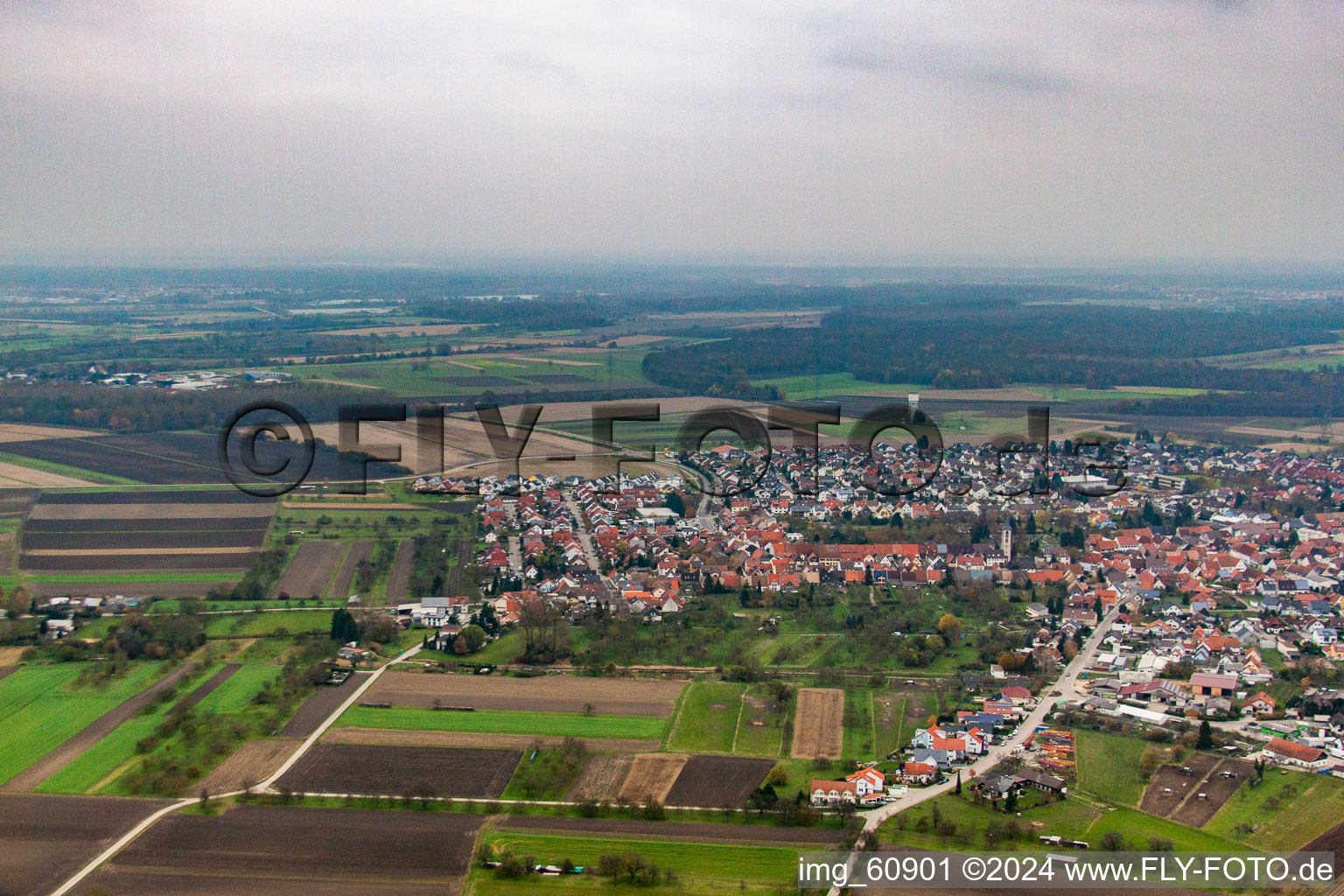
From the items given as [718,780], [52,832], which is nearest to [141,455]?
[52,832]

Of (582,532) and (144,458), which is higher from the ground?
(144,458)

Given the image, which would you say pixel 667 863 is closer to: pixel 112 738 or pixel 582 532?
pixel 112 738

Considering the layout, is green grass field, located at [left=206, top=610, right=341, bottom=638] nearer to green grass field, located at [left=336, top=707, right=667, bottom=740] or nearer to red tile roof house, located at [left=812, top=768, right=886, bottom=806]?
green grass field, located at [left=336, top=707, right=667, bottom=740]

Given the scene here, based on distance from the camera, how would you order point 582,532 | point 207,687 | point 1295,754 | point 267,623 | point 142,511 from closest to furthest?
point 1295,754
point 207,687
point 267,623
point 582,532
point 142,511

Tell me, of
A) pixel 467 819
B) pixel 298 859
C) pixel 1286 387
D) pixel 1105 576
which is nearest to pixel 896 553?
pixel 1105 576


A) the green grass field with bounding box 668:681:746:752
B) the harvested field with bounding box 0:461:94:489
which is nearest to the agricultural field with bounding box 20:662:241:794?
the green grass field with bounding box 668:681:746:752

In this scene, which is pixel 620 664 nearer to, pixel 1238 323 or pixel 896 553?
pixel 896 553
